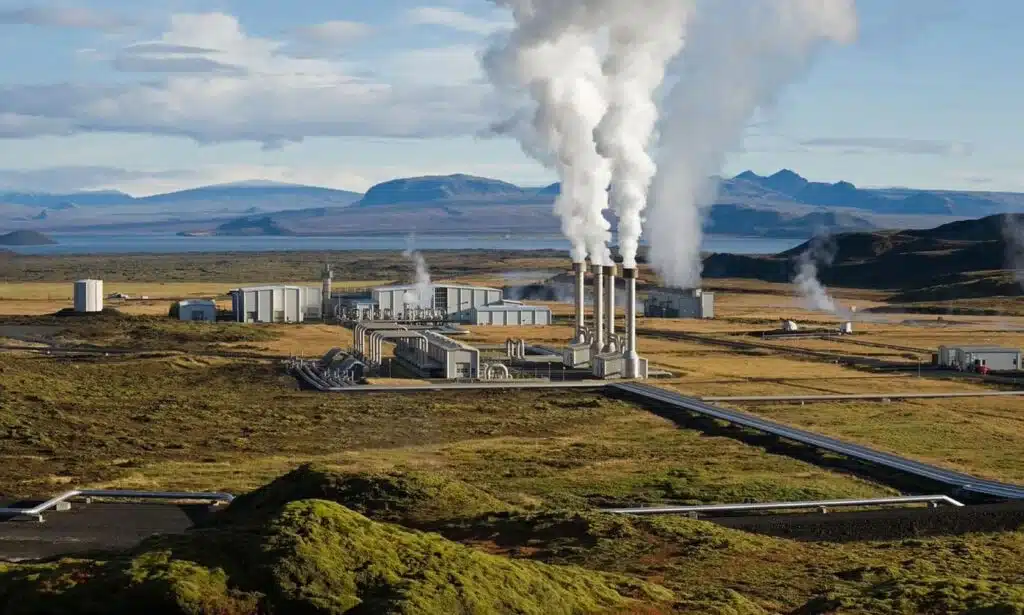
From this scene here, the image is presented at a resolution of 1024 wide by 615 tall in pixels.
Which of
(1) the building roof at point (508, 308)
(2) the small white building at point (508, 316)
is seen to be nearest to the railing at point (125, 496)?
(2) the small white building at point (508, 316)

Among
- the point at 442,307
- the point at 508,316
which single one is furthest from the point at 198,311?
the point at 508,316

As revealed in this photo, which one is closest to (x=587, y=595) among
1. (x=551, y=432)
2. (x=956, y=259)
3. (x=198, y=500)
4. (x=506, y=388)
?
(x=198, y=500)

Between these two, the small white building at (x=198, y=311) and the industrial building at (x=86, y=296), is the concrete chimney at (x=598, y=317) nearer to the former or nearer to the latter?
the small white building at (x=198, y=311)

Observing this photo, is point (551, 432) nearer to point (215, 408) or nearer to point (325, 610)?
point (215, 408)

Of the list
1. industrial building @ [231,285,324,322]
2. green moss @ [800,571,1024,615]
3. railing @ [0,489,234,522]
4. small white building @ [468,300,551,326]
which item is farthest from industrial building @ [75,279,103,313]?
green moss @ [800,571,1024,615]

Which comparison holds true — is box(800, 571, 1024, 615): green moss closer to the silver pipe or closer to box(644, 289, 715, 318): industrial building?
the silver pipe

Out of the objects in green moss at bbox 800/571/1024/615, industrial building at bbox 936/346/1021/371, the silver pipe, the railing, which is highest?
industrial building at bbox 936/346/1021/371
